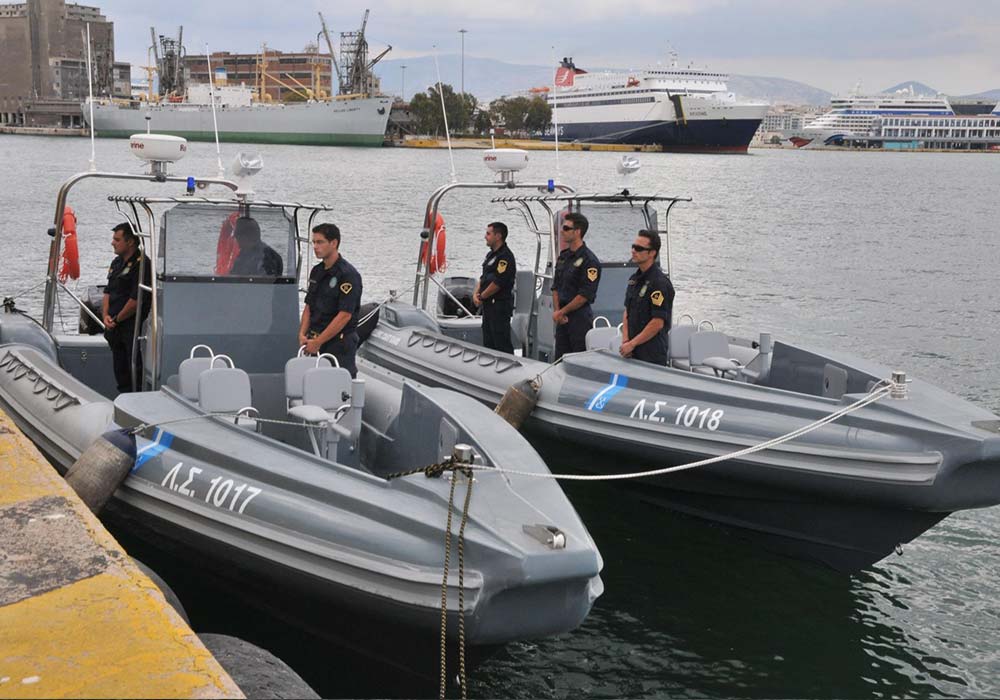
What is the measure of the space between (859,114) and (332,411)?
160824 millimetres

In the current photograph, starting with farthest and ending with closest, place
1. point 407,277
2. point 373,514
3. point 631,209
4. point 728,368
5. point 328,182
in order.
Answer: point 328,182 < point 407,277 < point 631,209 < point 728,368 < point 373,514

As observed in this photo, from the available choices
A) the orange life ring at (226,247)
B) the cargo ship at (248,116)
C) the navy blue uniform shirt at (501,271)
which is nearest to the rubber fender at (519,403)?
the navy blue uniform shirt at (501,271)

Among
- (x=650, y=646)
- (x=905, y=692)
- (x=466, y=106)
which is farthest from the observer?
(x=466, y=106)

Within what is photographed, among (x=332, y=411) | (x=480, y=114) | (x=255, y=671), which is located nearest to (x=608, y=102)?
(x=480, y=114)

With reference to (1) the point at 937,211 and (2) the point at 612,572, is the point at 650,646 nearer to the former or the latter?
(2) the point at 612,572

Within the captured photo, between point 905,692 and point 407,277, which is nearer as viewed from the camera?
point 905,692

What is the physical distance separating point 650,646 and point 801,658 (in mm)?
818

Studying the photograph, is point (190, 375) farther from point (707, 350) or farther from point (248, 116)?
point (248, 116)

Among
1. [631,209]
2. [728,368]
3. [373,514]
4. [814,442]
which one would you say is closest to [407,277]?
[631,209]

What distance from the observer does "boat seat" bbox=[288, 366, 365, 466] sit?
222 inches

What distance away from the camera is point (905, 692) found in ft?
18.0

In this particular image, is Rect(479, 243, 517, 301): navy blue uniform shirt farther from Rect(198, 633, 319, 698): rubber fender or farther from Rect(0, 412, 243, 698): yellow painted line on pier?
Rect(198, 633, 319, 698): rubber fender

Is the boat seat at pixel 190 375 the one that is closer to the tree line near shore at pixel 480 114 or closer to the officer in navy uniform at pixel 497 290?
the officer in navy uniform at pixel 497 290

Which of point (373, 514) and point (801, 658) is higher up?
point (373, 514)
